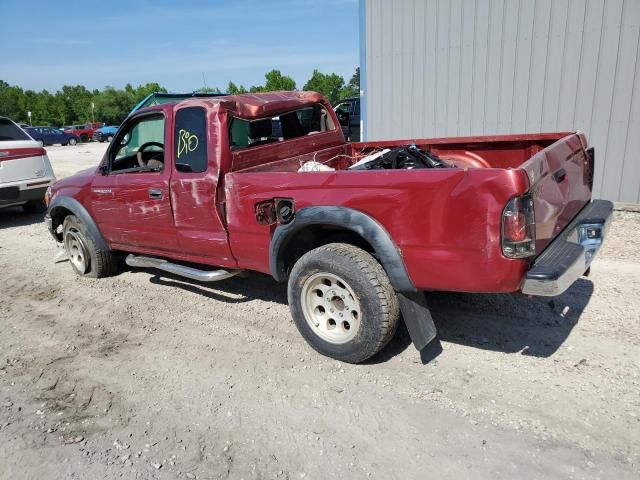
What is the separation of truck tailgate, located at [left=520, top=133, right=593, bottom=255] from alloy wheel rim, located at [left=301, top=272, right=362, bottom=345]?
1222 millimetres

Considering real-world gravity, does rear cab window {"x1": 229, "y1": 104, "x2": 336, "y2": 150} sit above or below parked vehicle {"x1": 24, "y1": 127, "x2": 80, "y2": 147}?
above

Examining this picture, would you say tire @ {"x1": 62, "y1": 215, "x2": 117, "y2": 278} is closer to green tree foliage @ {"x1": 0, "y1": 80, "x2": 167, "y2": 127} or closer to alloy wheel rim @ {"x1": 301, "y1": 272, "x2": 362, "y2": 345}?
alloy wheel rim @ {"x1": 301, "y1": 272, "x2": 362, "y2": 345}

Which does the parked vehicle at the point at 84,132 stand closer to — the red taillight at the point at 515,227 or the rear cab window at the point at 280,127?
the rear cab window at the point at 280,127

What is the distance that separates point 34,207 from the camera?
9.83 meters

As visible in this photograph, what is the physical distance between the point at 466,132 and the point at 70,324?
6651 millimetres

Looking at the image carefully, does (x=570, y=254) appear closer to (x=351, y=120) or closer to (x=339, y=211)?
(x=339, y=211)

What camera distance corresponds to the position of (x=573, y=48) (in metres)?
7.41

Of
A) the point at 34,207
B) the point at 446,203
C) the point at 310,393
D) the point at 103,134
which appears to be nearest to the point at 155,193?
the point at 310,393

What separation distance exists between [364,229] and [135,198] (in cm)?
253

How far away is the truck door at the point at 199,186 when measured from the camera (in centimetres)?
407

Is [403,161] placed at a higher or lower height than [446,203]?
higher

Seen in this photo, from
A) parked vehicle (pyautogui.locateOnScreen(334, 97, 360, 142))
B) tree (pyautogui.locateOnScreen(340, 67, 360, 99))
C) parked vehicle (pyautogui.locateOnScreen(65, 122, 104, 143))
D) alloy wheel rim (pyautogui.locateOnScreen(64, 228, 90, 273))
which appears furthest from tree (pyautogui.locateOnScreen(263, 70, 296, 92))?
alloy wheel rim (pyautogui.locateOnScreen(64, 228, 90, 273))

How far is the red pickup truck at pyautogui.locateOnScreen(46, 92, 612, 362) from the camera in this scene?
112 inches

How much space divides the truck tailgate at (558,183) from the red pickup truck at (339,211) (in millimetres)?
14
